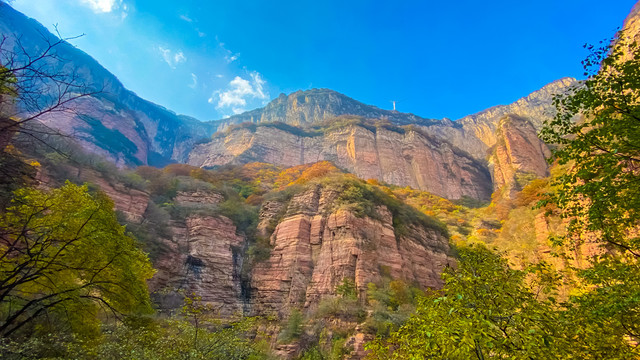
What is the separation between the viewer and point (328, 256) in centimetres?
2761

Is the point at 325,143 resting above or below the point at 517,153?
above

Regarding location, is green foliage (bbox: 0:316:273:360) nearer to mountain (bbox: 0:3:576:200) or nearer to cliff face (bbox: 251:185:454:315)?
cliff face (bbox: 251:185:454:315)

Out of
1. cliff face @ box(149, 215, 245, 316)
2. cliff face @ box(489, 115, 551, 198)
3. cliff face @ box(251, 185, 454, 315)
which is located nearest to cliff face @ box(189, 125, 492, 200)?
cliff face @ box(489, 115, 551, 198)

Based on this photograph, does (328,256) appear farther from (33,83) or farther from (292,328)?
(33,83)

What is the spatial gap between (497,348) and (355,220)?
24.6 m

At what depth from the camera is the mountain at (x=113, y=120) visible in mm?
66919

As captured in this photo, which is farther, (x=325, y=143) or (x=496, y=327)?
(x=325, y=143)

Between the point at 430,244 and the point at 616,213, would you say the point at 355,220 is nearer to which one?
the point at 430,244

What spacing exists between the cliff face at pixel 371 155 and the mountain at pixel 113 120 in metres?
15.3

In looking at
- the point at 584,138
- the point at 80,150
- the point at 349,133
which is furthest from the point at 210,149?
the point at 584,138

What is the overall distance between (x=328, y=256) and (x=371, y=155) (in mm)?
55747

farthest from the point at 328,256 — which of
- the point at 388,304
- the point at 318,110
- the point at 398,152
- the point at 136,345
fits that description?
the point at 318,110

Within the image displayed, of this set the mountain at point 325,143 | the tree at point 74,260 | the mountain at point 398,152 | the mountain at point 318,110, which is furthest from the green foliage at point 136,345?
the mountain at point 318,110

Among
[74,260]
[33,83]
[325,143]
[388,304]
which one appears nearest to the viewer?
[33,83]
